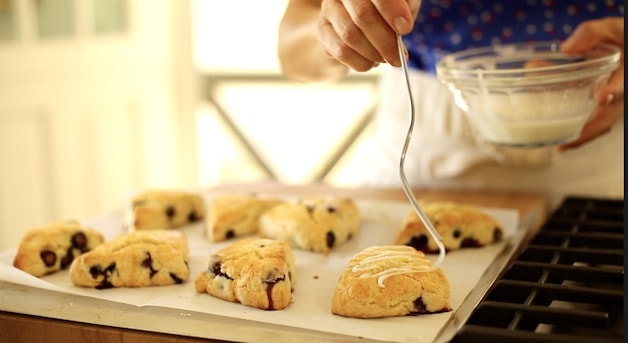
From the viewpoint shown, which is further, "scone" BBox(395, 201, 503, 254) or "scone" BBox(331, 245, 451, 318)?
"scone" BBox(395, 201, 503, 254)

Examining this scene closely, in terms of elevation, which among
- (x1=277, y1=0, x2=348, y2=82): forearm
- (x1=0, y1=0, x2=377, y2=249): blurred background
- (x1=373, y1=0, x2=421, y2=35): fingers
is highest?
(x1=373, y1=0, x2=421, y2=35): fingers

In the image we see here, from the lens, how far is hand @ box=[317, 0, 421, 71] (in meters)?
0.99

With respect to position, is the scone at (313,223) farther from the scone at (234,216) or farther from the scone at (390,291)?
the scone at (390,291)

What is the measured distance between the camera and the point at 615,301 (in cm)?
87

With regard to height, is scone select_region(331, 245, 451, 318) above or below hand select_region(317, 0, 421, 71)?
below

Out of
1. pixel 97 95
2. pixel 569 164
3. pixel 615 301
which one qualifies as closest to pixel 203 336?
pixel 615 301

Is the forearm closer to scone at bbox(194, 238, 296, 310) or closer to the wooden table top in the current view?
the wooden table top

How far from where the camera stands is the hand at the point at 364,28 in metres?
0.99

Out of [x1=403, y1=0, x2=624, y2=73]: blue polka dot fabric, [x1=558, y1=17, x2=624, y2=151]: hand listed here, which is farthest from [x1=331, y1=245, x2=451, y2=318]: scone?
[x1=403, y1=0, x2=624, y2=73]: blue polka dot fabric

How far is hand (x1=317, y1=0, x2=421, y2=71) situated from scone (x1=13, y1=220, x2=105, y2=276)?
1.51ft

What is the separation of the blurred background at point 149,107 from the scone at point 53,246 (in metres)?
1.64

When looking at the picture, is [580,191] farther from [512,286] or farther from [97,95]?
[97,95]

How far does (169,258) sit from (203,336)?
188mm

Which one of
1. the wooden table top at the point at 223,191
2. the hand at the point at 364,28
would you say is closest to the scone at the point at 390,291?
the wooden table top at the point at 223,191
